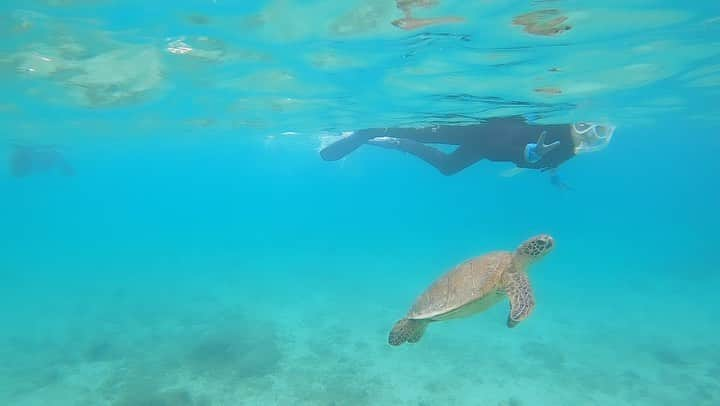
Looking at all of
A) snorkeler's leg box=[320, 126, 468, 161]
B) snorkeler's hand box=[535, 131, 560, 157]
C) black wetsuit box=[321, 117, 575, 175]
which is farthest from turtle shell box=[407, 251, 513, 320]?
snorkeler's leg box=[320, 126, 468, 161]

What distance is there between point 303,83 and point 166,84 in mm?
5367

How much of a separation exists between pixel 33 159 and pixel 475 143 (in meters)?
37.6

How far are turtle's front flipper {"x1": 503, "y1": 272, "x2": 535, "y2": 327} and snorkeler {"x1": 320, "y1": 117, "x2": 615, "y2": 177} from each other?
4584mm

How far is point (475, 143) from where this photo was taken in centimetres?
1239

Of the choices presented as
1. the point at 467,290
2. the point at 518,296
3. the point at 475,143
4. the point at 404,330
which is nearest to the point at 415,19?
the point at 475,143

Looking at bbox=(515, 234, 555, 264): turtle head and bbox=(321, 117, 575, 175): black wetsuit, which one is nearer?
bbox=(515, 234, 555, 264): turtle head

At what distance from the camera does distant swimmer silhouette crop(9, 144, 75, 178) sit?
105 ft

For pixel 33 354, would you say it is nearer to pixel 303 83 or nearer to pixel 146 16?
pixel 146 16

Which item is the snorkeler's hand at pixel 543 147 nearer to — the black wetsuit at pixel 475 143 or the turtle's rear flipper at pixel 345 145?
the black wetsuit at pixel 475 143

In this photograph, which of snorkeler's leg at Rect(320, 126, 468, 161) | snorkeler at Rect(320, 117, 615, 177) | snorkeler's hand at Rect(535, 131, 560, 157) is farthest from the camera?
snorkeler's leg at Rect(320, 126, 468, 161)

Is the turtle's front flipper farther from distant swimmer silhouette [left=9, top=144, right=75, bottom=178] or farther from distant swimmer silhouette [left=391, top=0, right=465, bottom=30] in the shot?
distant swimmer silhouette [left=9, top=144, right=75, bottom=178]

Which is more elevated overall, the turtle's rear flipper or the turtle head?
the turtle head

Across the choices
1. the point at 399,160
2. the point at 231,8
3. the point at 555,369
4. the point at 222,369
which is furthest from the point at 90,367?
the point at 399,160

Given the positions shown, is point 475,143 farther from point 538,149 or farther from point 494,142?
point 538,149
